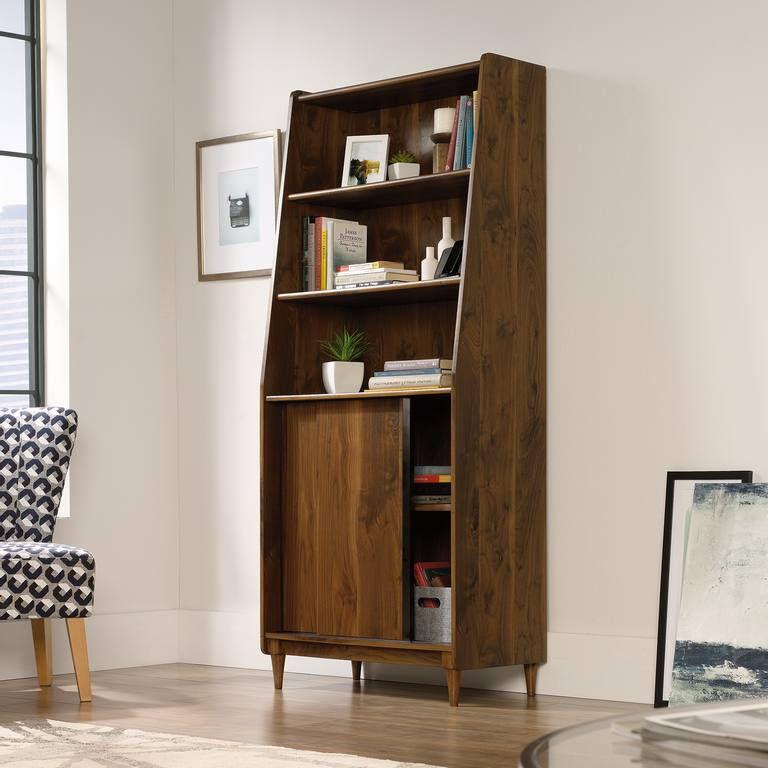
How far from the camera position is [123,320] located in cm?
500

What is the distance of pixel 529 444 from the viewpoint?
4.01 m

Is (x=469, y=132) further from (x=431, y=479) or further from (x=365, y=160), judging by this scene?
(x=431, y=479)

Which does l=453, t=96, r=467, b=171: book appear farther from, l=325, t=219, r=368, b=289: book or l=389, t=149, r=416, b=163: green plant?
l=325, t=219, r=368, b=289: book

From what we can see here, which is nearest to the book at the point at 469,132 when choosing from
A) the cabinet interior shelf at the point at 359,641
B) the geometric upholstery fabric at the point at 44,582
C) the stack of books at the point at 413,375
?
the stack of books at the point at 413,375

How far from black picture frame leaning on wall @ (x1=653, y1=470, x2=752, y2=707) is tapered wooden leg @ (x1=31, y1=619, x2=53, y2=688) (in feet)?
6.43

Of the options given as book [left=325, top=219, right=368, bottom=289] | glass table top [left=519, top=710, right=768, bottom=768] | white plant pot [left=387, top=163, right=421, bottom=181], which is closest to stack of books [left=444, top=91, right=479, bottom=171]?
white plant pot [left=387, top=163, right=421, bottom=181]

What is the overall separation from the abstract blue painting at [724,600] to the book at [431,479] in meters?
0.71

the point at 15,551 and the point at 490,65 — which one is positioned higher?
the point at 490,65

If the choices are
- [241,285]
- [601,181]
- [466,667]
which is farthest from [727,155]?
[241,285]

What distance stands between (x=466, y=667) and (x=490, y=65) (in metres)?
1.75

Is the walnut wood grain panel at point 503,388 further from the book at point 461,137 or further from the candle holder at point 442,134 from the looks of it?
the candle holder at point 442,134

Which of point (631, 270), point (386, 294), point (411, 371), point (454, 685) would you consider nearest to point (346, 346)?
point (386, 294)

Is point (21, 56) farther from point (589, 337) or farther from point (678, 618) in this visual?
point (678, 618)

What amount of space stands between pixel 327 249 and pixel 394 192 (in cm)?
29
